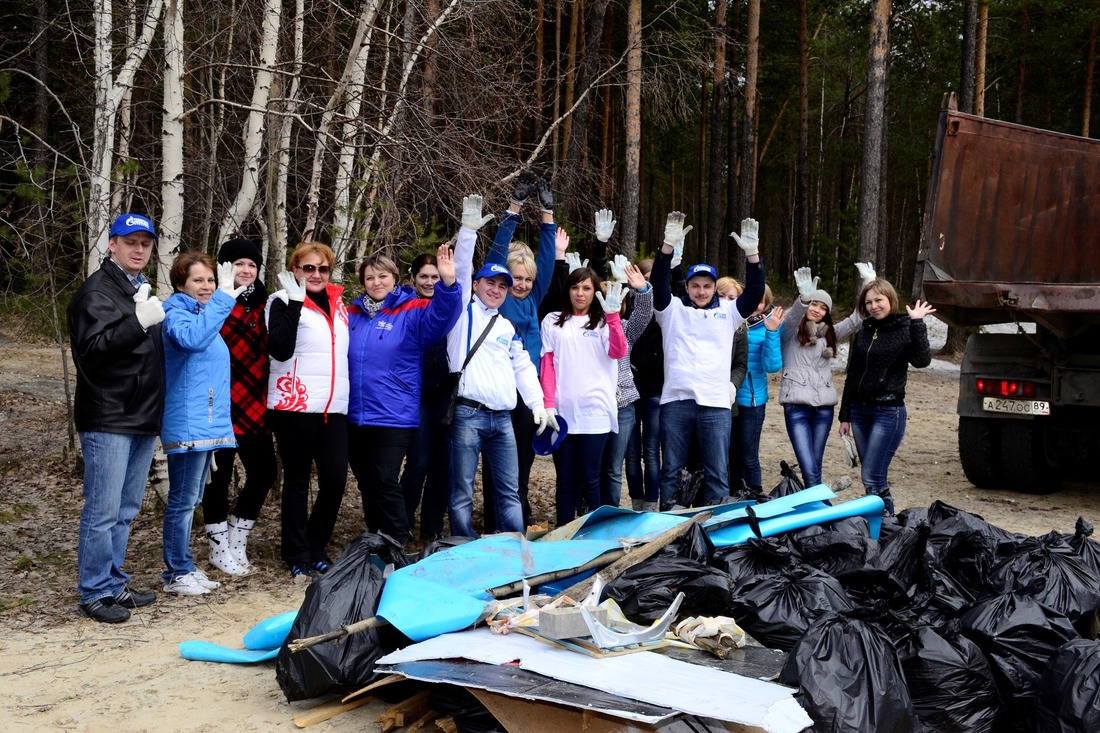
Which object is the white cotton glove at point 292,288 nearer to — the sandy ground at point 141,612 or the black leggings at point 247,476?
the black leggings at point 247,476

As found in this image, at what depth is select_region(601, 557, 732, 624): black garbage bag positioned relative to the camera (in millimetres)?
Answer: 3877

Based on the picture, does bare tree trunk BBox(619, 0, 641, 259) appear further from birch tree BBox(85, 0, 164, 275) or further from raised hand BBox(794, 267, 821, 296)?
birch tree BBox(85, 0, 164, 275)

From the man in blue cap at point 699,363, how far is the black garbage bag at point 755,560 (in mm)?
1776

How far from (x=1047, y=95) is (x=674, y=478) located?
24.8m

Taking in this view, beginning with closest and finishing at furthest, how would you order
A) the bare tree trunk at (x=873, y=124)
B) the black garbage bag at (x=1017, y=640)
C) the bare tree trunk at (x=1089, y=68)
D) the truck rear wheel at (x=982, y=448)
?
the black garbage bag at (x=1017, y=640) → the truck rear wheel at (x=982, y=448) → the bare tree trunk at (x=873, y=124) → the bare tree trunk at (x=1089, y=68)

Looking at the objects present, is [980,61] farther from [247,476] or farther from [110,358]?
[110,358]

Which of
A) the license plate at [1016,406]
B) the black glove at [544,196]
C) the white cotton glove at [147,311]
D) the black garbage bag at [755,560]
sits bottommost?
the black garbage bag at [755,560]

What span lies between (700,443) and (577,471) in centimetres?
83

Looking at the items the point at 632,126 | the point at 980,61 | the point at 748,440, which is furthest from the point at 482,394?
the point at 980,61

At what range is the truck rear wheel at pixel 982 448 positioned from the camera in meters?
8.22

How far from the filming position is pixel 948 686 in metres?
3.44

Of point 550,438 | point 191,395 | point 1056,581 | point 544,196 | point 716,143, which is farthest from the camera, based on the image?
point 716,143

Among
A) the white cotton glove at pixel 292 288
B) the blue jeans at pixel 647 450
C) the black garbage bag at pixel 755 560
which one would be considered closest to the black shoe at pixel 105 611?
the white cotton glove at pixel 292 288

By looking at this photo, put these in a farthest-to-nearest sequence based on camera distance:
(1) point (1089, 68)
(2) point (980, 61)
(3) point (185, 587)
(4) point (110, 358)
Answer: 1. (1) point (1089, 68)
2. (2) point (980, 61)
3. (3) point (185, 587)
4. (4) point (110, 358)
